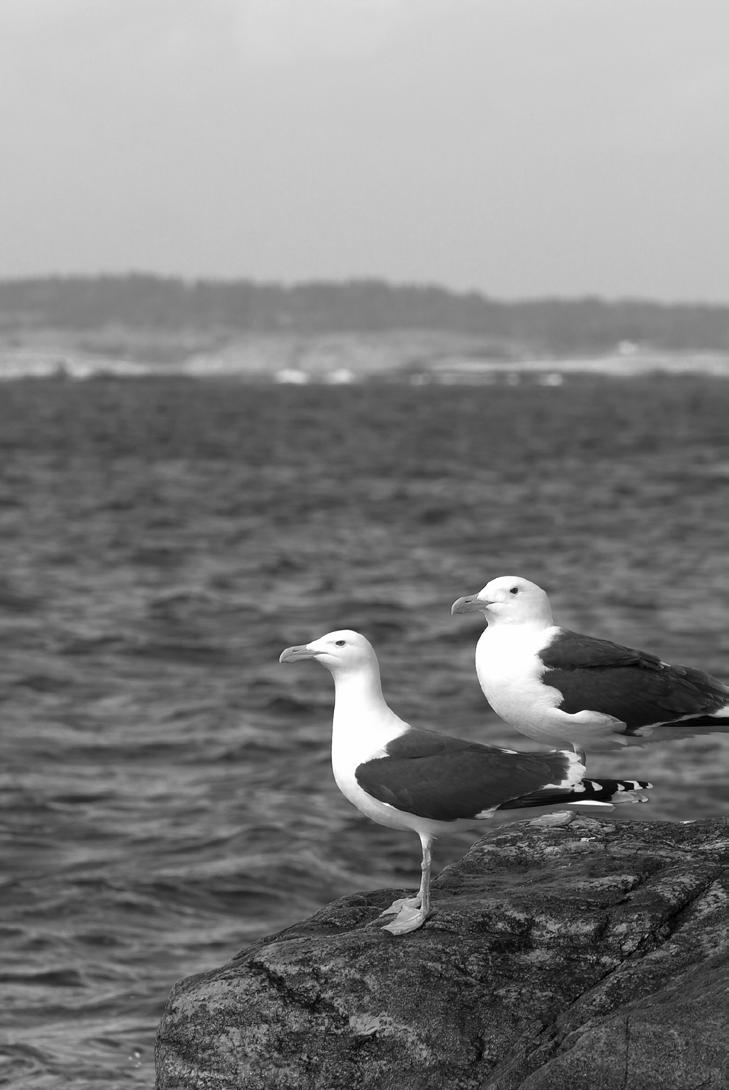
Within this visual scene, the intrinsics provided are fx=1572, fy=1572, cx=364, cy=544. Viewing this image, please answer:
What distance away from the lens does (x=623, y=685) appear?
6801 millimetres

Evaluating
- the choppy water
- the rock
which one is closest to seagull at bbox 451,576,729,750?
the rock

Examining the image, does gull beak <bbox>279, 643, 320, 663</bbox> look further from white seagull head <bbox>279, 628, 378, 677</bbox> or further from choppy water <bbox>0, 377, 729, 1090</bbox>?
choppy water <bbox>0, 377, 729, 1090</bbox>

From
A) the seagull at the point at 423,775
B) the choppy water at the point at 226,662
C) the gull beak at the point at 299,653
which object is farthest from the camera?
the choppy water at the point at 226,662

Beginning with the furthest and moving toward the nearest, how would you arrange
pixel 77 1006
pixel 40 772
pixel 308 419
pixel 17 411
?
pixel 17 411 < pixel 308 419 < pixel 40 772 < pixel 77 1006

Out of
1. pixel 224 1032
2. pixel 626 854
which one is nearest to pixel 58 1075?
pixel 224 1032

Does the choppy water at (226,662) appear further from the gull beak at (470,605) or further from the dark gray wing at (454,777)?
the gull beak at (470,605)

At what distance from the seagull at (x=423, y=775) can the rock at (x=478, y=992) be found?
0.26m

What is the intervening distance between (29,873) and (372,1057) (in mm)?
6818

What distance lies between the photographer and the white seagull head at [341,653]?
21.3 ft

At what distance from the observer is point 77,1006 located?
31.0 feet

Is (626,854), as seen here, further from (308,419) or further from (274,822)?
(308,419)

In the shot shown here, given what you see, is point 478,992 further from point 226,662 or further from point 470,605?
point 226,662

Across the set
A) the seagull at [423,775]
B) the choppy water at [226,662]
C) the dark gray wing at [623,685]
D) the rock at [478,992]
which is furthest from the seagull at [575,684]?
the choppy water at [226,662]

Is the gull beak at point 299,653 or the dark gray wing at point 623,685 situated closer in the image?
the gull beak at point 299,653
